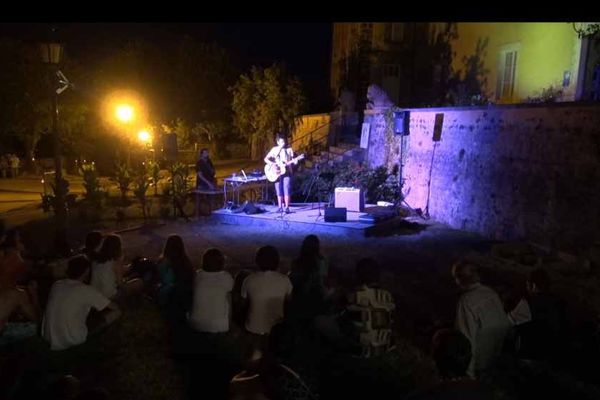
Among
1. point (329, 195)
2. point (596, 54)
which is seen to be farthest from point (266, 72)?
point (596, 54)

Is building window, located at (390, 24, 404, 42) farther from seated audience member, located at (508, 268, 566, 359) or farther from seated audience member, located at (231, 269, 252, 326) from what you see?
seated audience member, located at (508, 268, 566, 359)

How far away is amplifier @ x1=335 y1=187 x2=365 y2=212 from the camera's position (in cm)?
1155

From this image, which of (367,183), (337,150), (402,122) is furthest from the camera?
(337,150)

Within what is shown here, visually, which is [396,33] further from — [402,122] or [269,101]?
[402,122]

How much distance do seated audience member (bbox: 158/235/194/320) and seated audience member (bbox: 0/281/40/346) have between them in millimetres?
1277

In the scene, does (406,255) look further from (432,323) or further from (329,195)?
(329,195)

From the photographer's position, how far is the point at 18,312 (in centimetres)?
516

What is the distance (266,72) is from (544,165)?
17588mm

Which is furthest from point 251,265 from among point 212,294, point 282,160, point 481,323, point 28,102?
point 28,102

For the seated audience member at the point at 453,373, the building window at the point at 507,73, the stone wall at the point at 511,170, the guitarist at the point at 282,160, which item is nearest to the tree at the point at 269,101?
the building window at the point at 507,73

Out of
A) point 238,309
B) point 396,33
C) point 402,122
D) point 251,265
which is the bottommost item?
point 251,265

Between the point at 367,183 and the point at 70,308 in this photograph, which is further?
the point at 367,183

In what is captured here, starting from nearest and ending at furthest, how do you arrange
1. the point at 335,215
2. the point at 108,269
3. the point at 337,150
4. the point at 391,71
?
the point at 108,269 < the point at 335,215 < the point at 337,150 < the point at 391,71

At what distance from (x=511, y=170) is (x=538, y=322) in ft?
19.0
